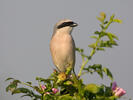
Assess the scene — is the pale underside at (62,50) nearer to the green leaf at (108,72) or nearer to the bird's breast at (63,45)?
the bird's breast at (63,45)

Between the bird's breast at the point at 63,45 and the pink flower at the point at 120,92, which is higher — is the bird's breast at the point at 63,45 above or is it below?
above

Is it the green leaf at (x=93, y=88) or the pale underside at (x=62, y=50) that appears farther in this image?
the pale underside at (x=62, y=50)

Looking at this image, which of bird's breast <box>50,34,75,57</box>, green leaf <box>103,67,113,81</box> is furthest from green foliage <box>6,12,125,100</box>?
bird's breast <box>50,34,75,57</box>

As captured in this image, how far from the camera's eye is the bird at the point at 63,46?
4.95 meters

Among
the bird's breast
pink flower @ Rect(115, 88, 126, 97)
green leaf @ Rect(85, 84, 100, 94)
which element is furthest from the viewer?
the bird's breast

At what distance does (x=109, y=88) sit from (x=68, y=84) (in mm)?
477

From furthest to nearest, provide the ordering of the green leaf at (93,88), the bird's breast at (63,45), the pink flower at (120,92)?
1. the bird's breast at (63,45)
2. the pink flower at (120,92)
3. the green leaf at (93,88)

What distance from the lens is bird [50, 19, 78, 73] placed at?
4.95 meters

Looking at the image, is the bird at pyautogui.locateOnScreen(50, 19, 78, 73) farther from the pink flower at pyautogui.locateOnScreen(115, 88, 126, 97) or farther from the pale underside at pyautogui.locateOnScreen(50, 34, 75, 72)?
the pink flower at pyautogui.locateOnScreen(115, 88, 126, 97)

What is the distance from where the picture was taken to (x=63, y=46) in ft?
16.2

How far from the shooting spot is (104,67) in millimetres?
2889

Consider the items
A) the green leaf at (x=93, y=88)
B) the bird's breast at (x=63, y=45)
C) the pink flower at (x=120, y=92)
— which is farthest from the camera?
the bird's breast at (x=63, y=45)

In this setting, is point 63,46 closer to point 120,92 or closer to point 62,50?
point 62,50

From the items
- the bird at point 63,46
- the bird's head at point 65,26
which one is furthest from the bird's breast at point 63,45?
the bird's head at point 65,26
